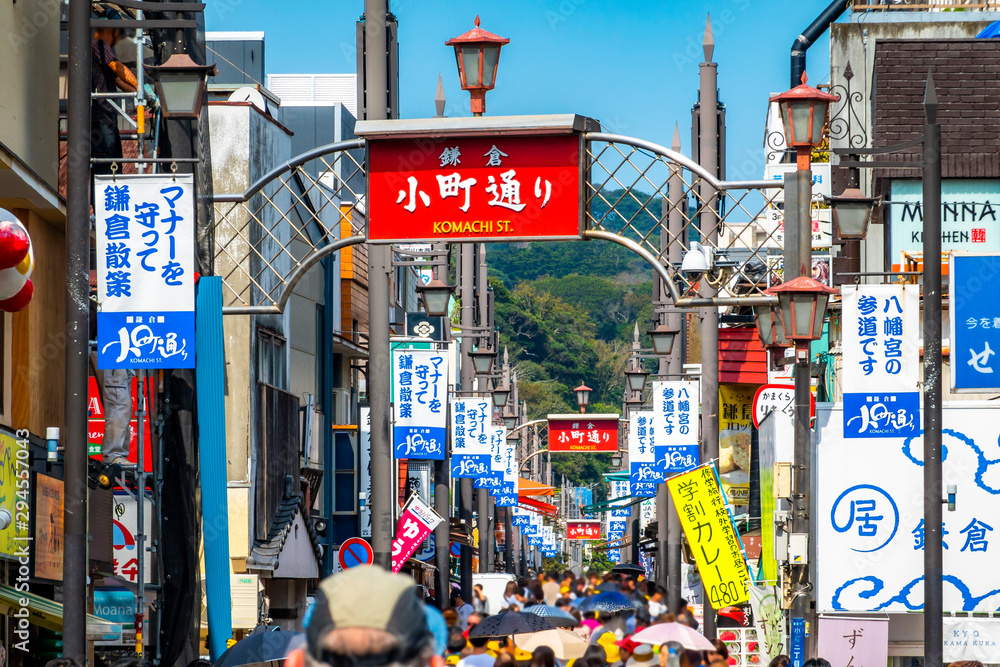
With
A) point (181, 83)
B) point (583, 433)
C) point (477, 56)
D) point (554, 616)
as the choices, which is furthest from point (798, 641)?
point (583, 433)

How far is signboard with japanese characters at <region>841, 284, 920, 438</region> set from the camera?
51.7 ft

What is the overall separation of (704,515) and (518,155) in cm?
626

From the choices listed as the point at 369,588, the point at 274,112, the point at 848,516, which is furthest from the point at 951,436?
the point at 274,112

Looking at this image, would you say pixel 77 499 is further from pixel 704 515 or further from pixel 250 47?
pixel 250 47

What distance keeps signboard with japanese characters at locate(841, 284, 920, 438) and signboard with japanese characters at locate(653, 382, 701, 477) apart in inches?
513

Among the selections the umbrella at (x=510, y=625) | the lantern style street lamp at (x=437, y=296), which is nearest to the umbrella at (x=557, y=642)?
the umbrella at (x=510, y=625)

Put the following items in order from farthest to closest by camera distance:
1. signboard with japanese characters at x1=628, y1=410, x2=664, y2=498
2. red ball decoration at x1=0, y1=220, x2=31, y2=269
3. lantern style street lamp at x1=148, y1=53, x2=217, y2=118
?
signboard with japanese characters at x1=628, y1=410, x2=664, y2=498 < lantern style street lamp at x1=148, y1=53, x2=217, y2=118 < red ball decoration at x1=0, y1=220, x2=31, y2=269

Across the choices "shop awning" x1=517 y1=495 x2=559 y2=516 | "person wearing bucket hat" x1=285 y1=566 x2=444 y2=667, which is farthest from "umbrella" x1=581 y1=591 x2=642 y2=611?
"shop awning" x1=517 y1=495 x2=559 y2=516

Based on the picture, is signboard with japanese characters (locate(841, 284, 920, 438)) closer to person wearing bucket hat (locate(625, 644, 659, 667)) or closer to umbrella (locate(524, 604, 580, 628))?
person wearing bucket hat (locate(625, 644, 659, 667))

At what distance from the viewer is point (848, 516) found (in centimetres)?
1736

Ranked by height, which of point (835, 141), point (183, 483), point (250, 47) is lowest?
point (183, 483)

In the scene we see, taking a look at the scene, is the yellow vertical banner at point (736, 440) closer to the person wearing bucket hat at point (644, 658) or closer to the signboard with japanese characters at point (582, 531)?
the person wearing bucket hat at point (644, 658)

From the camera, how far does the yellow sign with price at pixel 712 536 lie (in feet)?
60.7

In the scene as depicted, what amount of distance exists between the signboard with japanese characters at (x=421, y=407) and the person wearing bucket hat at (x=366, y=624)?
19976 millimetres
